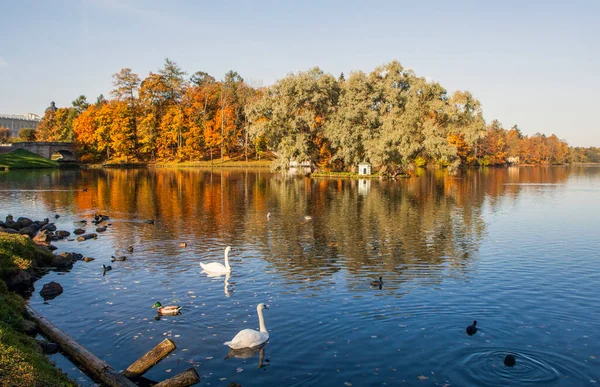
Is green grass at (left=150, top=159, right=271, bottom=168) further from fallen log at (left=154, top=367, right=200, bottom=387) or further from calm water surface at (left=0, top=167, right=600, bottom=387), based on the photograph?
fallen log at (left=154, top=367, right=200, bottom=387)

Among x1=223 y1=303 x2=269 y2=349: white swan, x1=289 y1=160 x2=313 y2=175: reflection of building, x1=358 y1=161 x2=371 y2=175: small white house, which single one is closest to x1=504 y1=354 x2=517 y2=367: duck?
x1=223 y1=303 x2=269 y2=349: white swan

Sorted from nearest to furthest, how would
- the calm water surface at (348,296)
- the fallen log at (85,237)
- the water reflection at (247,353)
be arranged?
the calm water surface at (348,296) → the water reflection at (247,353) → the fallen log at (85,237)

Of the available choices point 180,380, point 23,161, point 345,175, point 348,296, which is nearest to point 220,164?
point 23,161

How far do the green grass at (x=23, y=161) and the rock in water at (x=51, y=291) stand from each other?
109658 mm

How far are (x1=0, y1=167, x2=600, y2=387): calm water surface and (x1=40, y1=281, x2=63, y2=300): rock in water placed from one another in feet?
1.42

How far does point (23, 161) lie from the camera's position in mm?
124125

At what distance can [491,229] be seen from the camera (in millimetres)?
39875

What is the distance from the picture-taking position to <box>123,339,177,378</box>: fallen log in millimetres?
14109

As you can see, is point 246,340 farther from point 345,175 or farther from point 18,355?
point 345,175

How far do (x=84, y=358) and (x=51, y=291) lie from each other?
9.17 meters

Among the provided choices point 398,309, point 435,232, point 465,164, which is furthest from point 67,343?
point 465,164

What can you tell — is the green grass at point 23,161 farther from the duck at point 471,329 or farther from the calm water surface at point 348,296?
the duck at point 471,329

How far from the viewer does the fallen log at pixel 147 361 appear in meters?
14.1

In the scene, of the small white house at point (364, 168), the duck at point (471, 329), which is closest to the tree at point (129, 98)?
the small white house at point (364, 168)
